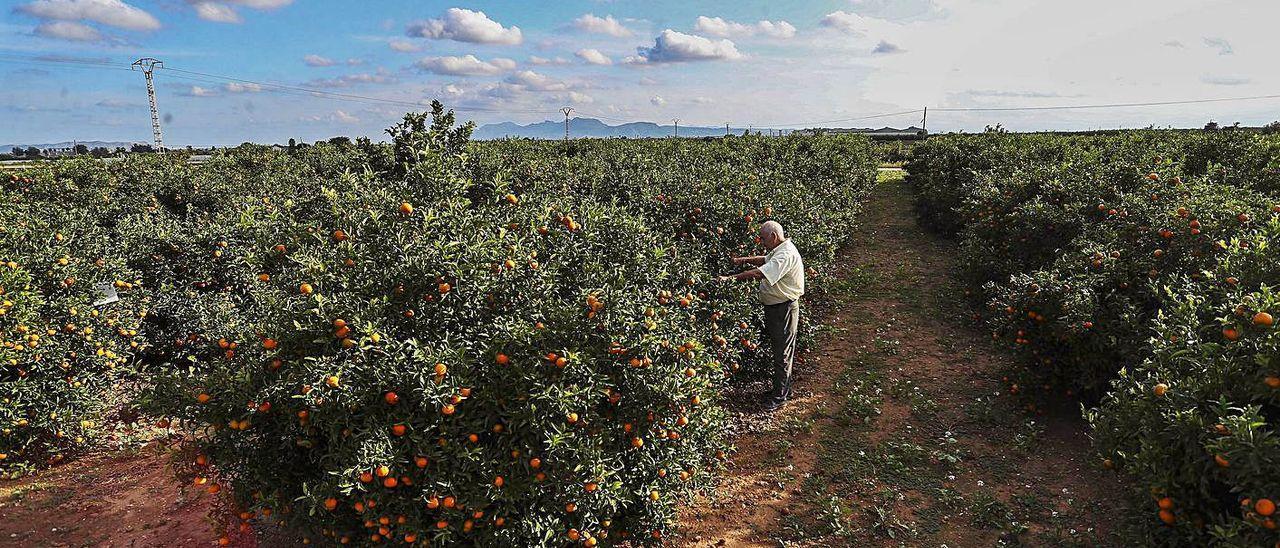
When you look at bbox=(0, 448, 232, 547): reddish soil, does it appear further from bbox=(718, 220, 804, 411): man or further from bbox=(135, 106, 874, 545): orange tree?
bbox=(718, 220, 804, 411): man

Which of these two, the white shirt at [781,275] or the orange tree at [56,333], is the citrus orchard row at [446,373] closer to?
the orange tree at [56,333]

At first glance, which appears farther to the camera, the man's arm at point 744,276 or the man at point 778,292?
the man at point 778,292

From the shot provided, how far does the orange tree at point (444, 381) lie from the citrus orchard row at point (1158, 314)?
89.6 inches

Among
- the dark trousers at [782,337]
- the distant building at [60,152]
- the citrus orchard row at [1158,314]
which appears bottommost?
the dark trousers at [782,337]

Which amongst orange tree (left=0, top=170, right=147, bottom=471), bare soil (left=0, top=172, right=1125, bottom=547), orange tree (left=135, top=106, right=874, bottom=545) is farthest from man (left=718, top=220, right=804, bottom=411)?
orange tree (left=0, top=170, right=147, bottom=471)

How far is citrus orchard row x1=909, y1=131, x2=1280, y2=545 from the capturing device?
9.18ft

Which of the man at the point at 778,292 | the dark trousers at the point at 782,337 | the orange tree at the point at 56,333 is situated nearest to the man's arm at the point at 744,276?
the man at the point at 778,292

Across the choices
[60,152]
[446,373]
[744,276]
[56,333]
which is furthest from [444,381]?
[60,152]

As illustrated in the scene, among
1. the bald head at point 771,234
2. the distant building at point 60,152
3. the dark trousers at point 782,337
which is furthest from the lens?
the distant building at point 60,152

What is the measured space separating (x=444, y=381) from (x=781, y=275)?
12.1 ft

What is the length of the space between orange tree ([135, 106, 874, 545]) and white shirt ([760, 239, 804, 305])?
1.90 metres

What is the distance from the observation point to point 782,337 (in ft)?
21.5

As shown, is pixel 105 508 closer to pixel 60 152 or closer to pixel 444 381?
pixel 444 381

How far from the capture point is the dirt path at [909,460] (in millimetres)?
4676
